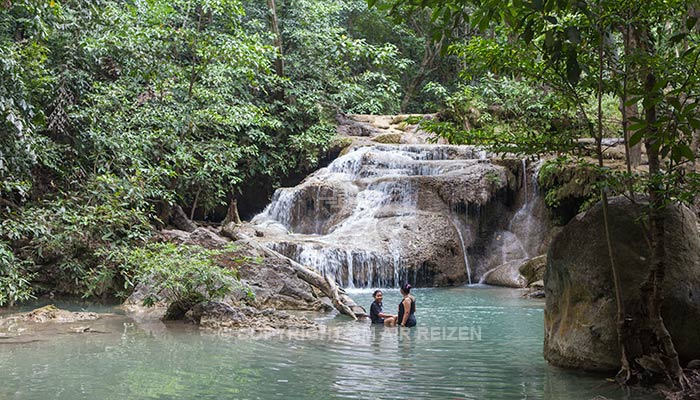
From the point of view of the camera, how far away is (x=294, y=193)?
61.8ft

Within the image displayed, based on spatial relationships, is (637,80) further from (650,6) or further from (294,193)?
(294,193)

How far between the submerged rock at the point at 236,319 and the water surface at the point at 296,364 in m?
0.31

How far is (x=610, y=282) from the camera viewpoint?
6.16m

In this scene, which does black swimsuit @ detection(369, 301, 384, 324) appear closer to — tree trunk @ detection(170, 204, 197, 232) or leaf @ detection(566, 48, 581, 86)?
leaf @ detection(566, 48, 581, 86)

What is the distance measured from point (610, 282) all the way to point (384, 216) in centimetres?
1162

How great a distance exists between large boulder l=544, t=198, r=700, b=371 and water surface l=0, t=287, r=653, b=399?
32cm

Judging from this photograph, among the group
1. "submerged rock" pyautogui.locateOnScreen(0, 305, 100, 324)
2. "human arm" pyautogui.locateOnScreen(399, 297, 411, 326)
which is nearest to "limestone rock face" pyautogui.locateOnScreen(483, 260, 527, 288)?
"human arm" pyautogui.locateOnScreen(399, 297, 411, 326)

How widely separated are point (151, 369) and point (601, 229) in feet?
15.2

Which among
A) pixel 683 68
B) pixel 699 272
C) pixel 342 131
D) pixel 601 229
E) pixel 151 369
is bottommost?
pixel 151 369

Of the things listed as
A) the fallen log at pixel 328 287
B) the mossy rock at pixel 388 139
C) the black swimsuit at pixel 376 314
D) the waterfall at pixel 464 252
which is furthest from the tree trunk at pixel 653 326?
the mossy rock at pixel 388 139

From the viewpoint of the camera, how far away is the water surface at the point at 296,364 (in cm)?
574

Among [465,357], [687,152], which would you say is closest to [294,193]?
[465,357]

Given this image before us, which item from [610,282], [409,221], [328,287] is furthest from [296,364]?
[409,221]

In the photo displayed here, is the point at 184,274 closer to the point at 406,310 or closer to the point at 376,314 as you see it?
the point at 376,314
